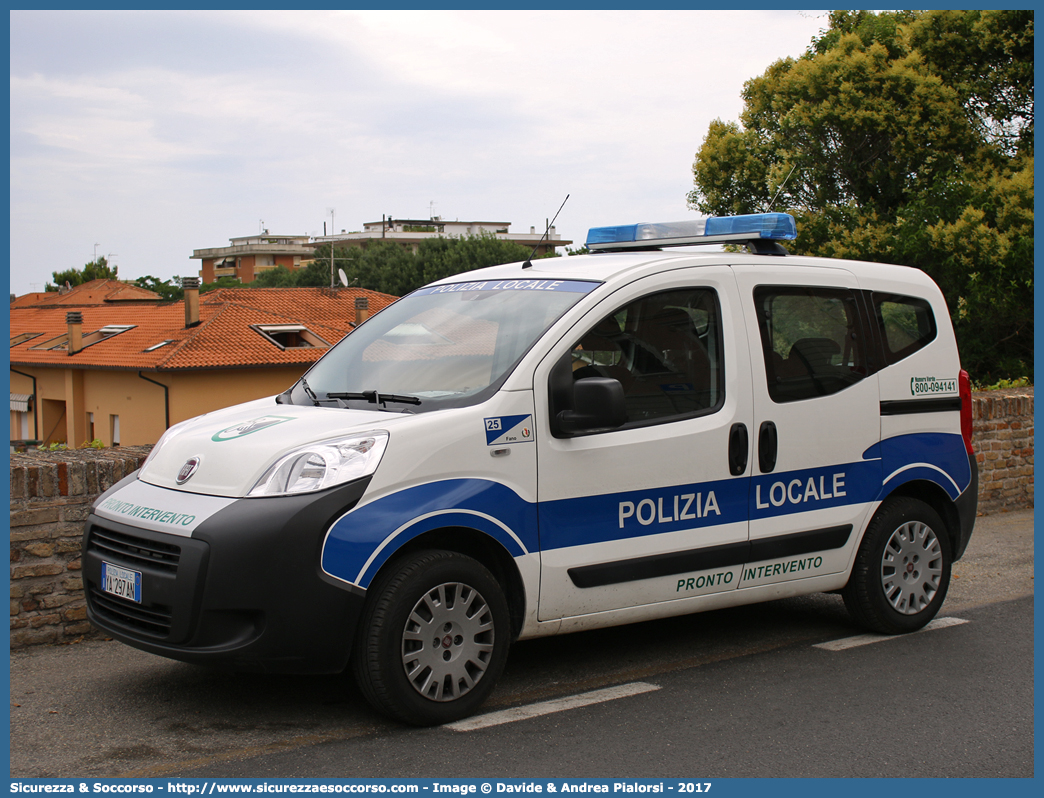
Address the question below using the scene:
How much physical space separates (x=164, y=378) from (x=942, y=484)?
46471 mm

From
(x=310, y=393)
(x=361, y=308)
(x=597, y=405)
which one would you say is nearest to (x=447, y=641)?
(x=597, y=405)

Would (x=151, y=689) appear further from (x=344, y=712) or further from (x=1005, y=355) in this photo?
(x=1005, y=355)

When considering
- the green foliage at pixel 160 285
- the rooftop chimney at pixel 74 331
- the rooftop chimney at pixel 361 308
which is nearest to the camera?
the rooftop chimney at pixel 74 331

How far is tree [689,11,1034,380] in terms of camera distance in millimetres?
20156

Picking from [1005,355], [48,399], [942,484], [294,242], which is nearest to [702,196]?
[1005,355]

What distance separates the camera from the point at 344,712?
4566 mm

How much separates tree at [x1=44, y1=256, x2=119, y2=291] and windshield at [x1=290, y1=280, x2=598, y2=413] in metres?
106

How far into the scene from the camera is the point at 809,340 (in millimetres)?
5621

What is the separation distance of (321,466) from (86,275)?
375 ft

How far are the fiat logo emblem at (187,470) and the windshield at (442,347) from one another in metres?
0.71

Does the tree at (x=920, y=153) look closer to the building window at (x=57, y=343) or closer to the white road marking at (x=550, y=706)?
the white road marking at (x=550, y=706)

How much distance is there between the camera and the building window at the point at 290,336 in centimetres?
5412

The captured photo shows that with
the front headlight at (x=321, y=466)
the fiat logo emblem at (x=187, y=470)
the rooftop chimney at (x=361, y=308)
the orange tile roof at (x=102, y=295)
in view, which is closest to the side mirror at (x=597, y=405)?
the front headlight at (x=321, y=466)

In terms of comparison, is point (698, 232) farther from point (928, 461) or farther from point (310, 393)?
point (310, 393)
